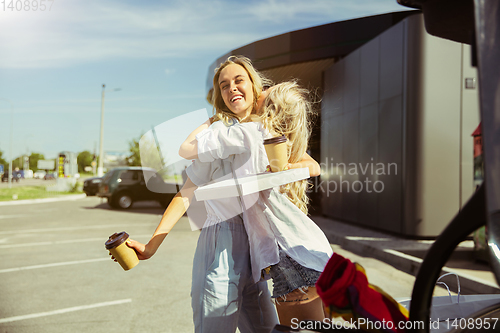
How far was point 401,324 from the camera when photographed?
92 centimetres

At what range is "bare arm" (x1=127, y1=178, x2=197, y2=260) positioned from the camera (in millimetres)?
1497

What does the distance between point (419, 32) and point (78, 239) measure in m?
8.22

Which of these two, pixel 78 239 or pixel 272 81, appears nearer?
pixel 272 81

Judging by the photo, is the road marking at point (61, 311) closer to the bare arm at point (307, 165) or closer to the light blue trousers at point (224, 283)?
the light blue trousers at point (224, 283)

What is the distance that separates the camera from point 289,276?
147 centimetres

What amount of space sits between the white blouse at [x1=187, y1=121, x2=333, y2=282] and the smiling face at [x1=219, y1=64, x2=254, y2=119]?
8 centimetres

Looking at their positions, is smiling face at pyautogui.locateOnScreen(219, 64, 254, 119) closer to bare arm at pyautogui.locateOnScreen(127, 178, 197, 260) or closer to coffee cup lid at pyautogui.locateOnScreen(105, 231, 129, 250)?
bare arm at pyautogui.locateOnScreen(127, 178, 197, 260)

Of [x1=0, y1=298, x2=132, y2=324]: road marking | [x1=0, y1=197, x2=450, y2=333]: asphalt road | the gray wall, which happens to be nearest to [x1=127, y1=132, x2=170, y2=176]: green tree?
[x1=0, y1=197, x2=450, y2=333]: asphalt road

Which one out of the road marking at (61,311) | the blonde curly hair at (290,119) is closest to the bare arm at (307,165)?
the blonde curly hair at (290,119)

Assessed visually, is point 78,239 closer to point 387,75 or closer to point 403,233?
point 403,233

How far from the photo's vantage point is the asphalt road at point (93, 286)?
3.73 meters

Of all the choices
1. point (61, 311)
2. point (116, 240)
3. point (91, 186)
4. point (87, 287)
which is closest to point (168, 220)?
point (116, 240)

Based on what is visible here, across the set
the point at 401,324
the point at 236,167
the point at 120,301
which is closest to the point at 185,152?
the point at 236,167

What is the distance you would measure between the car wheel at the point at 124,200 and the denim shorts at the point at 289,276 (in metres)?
16.4
